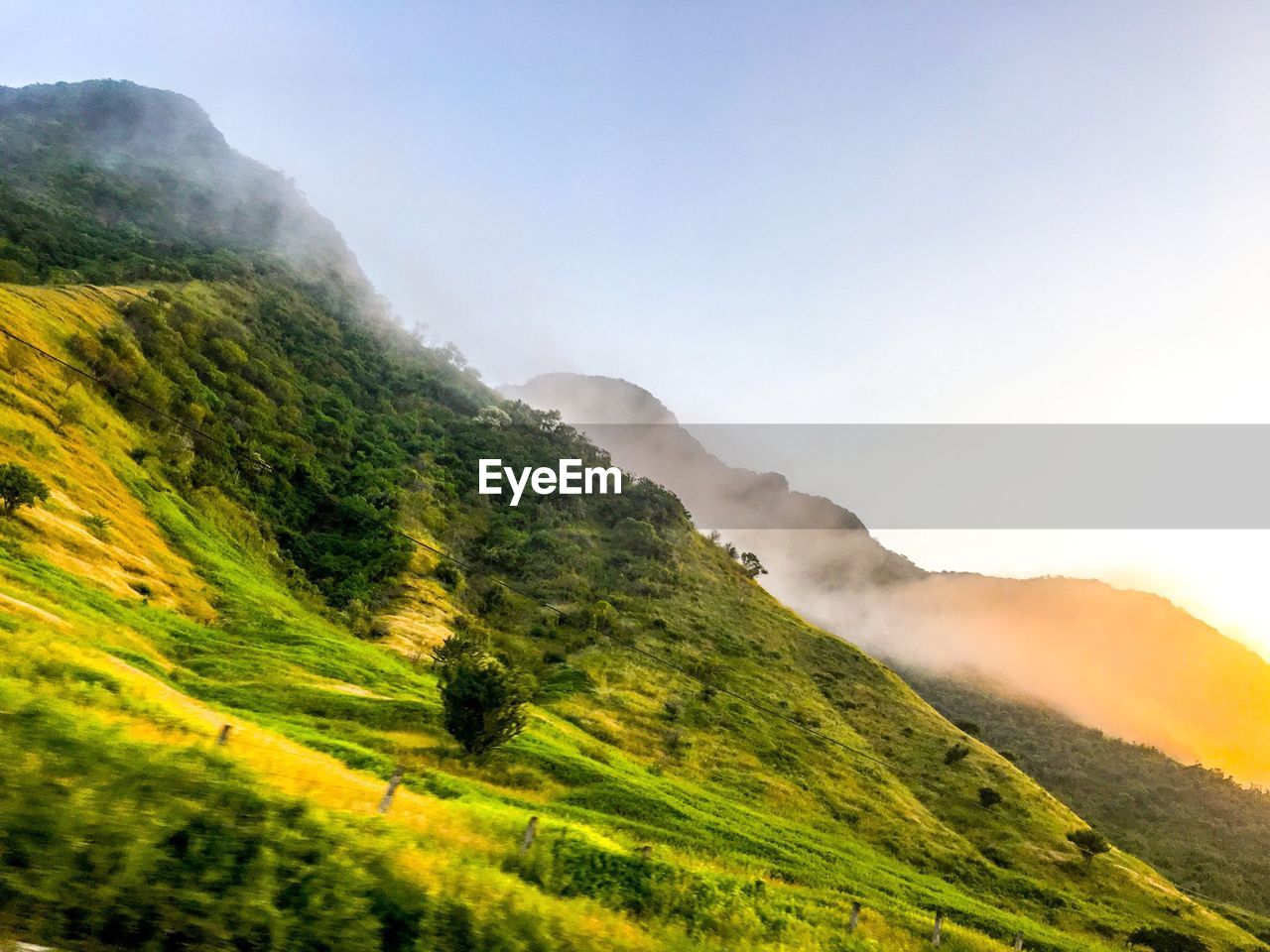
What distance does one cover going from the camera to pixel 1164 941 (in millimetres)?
46875

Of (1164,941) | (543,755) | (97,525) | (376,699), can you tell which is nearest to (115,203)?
(97,525)

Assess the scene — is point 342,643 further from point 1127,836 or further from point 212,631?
point 1127,836

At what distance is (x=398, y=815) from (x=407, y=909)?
7.70m

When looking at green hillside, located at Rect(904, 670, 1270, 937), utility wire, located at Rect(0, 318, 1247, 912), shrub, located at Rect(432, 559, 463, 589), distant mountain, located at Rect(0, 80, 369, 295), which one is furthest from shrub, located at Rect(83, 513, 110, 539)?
green hillside, located at Rect(904, 670, 1270, 937)

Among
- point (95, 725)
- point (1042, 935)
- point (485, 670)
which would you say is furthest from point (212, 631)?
point (1042, 935)

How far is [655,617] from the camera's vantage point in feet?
288

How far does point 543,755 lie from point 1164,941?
4845cm

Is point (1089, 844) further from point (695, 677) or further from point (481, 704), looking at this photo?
point (481, 704)

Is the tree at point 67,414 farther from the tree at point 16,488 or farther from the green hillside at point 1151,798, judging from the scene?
the green hillside at point 1151,798

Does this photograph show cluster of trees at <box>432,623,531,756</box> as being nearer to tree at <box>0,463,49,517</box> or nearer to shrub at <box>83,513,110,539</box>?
tree at <box>0,463,49,517</box>

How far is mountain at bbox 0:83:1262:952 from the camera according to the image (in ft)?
29.0

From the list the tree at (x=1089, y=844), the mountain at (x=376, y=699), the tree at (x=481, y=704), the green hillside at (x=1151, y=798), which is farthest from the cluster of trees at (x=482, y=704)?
the green hillside at (x=1151, y=798)

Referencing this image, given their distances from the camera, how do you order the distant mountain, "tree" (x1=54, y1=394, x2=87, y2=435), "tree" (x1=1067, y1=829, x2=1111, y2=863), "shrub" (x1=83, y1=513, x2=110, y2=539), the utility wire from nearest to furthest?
"shrub" (x1=83, y1=513, x2=110, y2=539) → "tree" (x1=54, y1=394, x2=87, y2=435) → "tree" (x1=1067, y1=829, x2=1111, y2=863) → the utility wire → the distant mountain

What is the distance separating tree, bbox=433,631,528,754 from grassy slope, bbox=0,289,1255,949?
1444 mm
